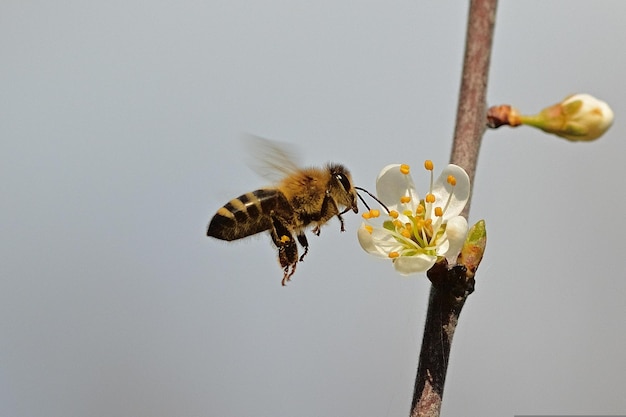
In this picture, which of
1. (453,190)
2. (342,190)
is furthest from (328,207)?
(453,190)

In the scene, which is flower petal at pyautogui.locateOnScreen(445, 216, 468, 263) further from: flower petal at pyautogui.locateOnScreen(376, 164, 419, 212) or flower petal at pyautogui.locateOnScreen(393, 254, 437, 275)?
flower petal at pyautogui.locateOnScreen(376, 164, 419, 212)

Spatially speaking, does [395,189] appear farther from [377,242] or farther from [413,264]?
[413,264]

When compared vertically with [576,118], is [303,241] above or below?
below

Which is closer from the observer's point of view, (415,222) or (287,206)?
(415,222)

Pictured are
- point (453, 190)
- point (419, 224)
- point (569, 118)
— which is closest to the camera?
point (569, 118)

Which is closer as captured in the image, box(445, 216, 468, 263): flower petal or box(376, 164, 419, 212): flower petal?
box(445, 216, 468, 263): flower petal

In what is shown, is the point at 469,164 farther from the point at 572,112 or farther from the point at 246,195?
the point at 246,195

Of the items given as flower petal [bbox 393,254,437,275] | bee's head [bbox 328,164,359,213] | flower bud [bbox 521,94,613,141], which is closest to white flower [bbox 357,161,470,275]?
flower petal [bbox 393,254,437,275]

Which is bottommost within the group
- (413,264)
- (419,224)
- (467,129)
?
(413,264)

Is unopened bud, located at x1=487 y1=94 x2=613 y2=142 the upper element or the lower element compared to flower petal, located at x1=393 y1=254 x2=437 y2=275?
upper
